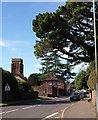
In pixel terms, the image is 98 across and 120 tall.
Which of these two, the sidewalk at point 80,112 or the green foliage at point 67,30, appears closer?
the sidewalk at point 80,112

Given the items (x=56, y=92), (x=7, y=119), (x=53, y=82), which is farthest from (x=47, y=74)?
(x=7, y=119)

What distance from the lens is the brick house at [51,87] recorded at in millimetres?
92206

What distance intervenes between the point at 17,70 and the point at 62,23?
64.1m

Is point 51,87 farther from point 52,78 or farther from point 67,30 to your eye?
point 67,30

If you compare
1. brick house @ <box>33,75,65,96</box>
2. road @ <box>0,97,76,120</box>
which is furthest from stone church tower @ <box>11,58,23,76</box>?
road @ <box>0,97,76,120</box>

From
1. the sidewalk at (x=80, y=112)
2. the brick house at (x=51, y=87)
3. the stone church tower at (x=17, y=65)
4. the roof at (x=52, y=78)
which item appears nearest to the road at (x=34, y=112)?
the sidewalk at (x=80, y=112)

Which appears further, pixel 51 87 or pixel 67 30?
pixel 51 87

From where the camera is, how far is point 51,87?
93.4 meters

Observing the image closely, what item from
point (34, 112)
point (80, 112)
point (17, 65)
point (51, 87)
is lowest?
point (34, 112)

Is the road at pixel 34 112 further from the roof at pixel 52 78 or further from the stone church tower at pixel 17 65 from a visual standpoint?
the roof at pixel 52 78

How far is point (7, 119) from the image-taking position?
1897cm

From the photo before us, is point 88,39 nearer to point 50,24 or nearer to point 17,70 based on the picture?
point 50,24

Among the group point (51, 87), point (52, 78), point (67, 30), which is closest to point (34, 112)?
point (67, 30)

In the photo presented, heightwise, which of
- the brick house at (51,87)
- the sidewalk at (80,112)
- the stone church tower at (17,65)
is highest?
the stone church tower at (17,65)
